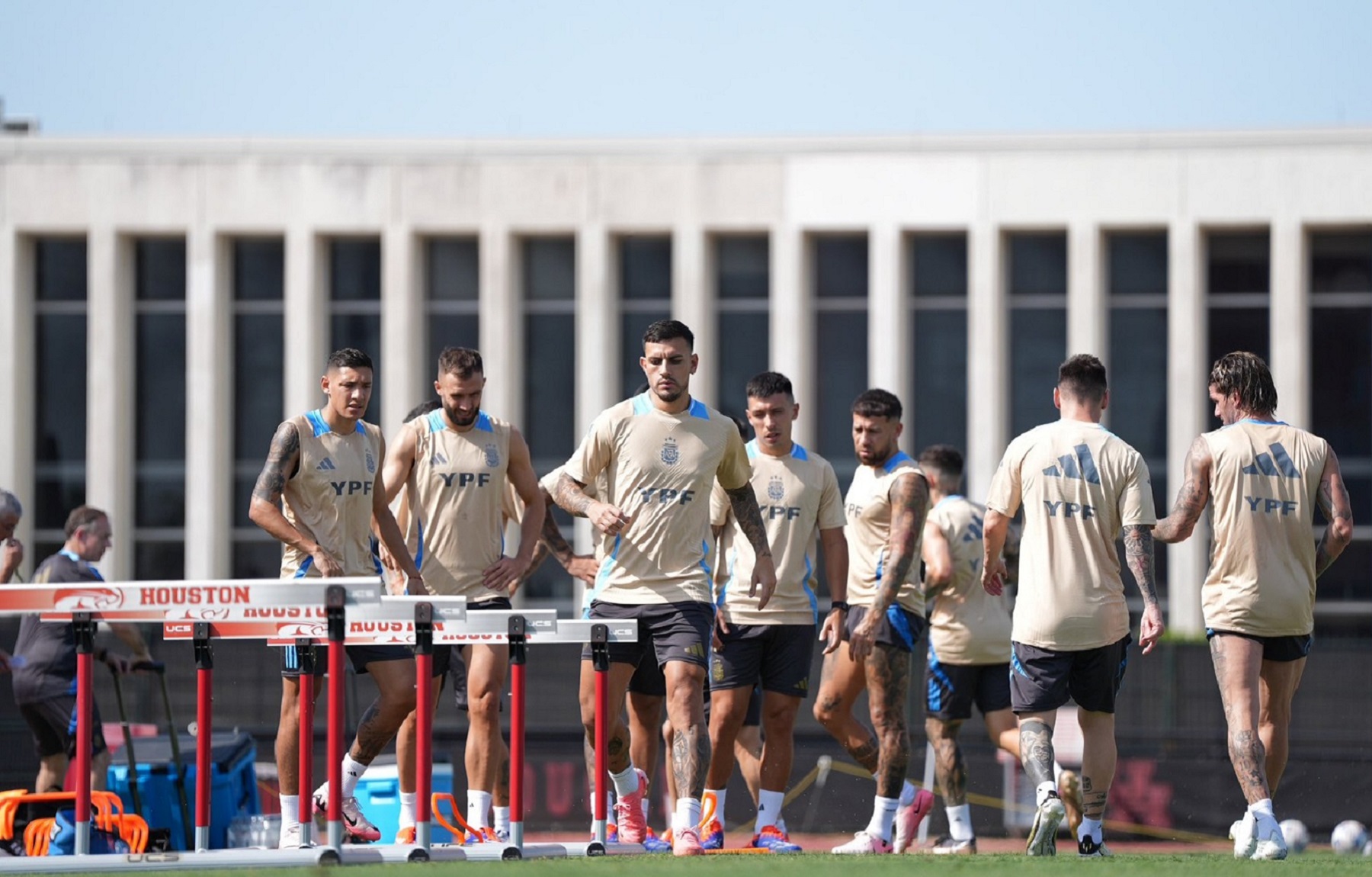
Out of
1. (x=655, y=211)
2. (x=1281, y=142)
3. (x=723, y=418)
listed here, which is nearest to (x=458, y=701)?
(x=723, y=418)

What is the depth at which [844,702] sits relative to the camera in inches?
436

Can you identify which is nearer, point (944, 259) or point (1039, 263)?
point (1039, 263)

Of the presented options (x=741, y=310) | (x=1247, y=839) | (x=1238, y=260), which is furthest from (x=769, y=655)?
(x=1238, y=260)

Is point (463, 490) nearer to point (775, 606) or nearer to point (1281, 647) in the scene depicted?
point (775, 606)

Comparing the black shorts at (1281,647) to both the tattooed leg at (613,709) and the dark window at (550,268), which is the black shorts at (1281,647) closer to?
the tattooed leg at (613,709)

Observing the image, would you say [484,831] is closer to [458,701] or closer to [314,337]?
[458,701]

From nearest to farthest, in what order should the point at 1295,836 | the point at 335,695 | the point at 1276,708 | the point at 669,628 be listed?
1. the point at 335,695
2. the point at 1276,708
3. the point at 669,628
4. the point at 1295,836

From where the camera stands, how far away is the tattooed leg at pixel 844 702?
1103cm

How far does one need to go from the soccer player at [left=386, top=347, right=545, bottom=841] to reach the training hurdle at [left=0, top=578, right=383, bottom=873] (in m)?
1.87

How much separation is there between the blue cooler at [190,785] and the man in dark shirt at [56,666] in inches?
18.0

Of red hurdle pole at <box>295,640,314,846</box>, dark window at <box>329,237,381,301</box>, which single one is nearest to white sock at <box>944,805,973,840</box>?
red hurdle pole at <box>295,640,314,846</box>

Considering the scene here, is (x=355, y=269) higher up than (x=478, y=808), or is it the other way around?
(x=355, y=269)

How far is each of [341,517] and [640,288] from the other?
77.7 feet

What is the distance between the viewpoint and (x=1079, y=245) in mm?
31875
